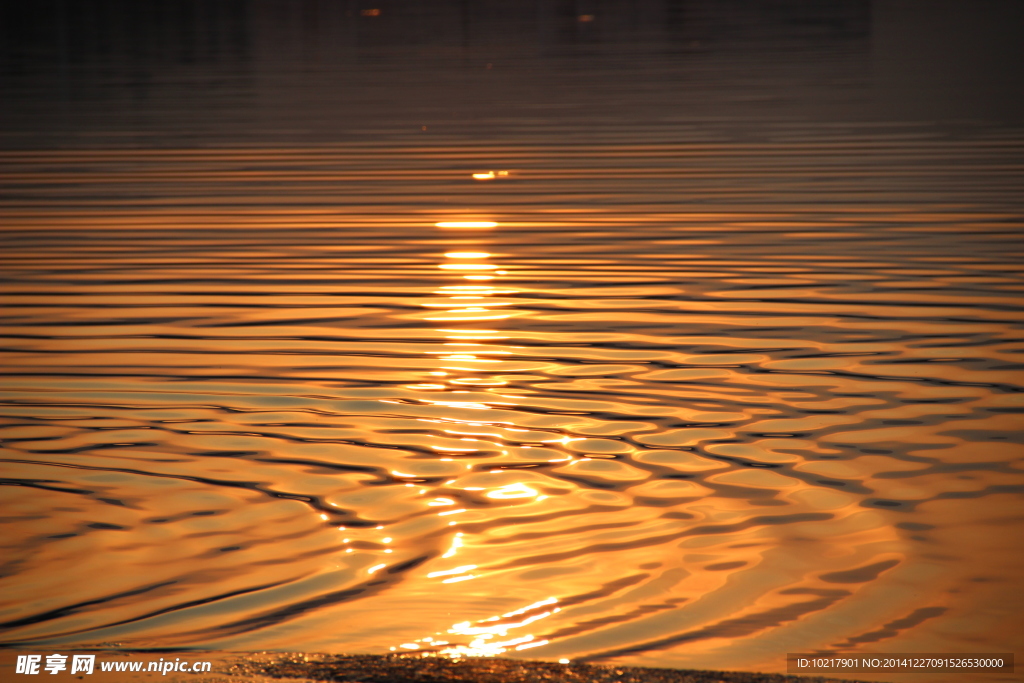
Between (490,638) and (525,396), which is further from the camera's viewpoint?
(525,396)

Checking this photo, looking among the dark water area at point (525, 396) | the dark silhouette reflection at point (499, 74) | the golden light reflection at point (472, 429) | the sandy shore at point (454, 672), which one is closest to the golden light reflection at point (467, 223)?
the dark water area at point (525, 396)

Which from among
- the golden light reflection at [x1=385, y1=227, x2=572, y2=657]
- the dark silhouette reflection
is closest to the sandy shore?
the golden light reflection at [x1=385, y1=227, x2=572, y2=657]

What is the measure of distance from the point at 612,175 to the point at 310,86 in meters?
18.1

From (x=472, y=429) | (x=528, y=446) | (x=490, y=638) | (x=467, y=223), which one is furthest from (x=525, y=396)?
(x=467, y=223)

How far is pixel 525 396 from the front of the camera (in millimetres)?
8461

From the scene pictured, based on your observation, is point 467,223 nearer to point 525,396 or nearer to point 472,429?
point 525,396

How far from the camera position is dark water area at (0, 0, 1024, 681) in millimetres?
5637

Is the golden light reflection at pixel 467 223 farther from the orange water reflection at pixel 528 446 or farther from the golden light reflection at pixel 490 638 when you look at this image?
the golden light reflection at pixel 490 638

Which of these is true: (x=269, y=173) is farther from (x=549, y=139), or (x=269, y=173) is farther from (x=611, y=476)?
(x=611, y=476)

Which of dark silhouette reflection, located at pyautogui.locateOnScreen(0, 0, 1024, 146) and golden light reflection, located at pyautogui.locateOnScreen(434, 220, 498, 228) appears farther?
dark silhouette reflection, located at pyautogui.locateOnScreen(0, 0, 1024, 146)

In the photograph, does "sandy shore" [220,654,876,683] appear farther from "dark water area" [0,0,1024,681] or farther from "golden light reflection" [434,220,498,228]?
"golden light reflection" [434,220,498,228]

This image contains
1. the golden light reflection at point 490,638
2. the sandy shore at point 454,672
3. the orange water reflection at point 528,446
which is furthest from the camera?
the orange water reflection at point 528,446

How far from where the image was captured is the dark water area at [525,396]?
5637 millimetres

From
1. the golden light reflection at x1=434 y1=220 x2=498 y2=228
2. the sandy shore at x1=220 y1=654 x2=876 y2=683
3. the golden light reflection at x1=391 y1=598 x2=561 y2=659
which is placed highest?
the golden light reflection at x1=434 y1=220 x2=498 y2=228
